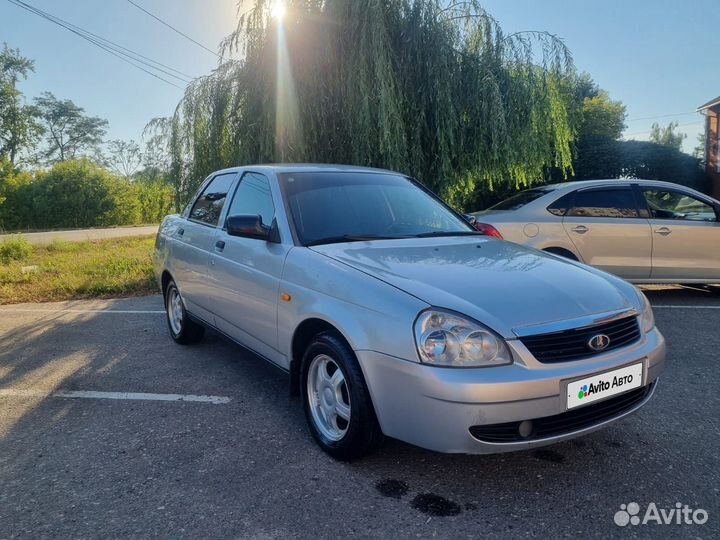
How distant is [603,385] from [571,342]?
0.26 m

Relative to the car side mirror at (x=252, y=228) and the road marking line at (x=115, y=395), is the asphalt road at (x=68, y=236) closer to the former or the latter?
the road marking line at (x=115, y=395)

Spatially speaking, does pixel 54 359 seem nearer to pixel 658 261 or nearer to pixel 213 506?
pixel 213 506

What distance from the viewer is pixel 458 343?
2396mm

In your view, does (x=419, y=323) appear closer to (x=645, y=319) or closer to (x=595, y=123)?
(x=645, y=319)

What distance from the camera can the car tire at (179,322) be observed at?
16.9 feet

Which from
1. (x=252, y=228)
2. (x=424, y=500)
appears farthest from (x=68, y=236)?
(x=424, y=500)

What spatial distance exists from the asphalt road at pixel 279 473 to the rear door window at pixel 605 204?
2903 millimetres

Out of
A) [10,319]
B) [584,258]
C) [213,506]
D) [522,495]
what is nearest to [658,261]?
[584,258]

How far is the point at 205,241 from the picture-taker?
14.7 feet

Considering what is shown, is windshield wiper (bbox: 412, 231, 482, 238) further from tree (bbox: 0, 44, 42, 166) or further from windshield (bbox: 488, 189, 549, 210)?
tree (bbox: 0, 44, 42, 166)

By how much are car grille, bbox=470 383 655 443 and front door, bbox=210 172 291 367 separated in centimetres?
146

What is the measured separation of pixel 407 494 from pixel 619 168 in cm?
1894

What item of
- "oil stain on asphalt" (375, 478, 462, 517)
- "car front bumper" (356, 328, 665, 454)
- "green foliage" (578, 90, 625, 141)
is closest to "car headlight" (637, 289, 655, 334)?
"car front bumper" (356, 328, 665, 454)

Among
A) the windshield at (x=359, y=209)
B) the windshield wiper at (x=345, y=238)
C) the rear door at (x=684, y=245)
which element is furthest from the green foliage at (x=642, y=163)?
the windshield wiper at (x=345, y=238)
